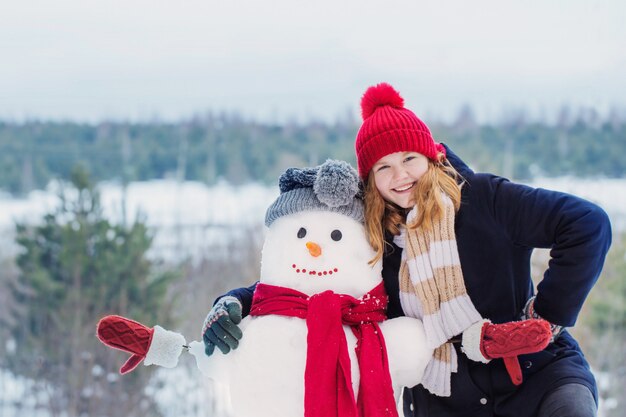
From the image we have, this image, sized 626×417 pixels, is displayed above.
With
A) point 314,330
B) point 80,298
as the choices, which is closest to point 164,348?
point 314,330

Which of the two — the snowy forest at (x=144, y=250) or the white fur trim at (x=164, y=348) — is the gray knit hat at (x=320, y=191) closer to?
the white fur trim at (x=164, y=348)

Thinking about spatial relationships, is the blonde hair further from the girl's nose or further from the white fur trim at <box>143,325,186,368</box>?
the white fur trim at <box>143,325,186,368</box>

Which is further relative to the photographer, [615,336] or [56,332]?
[56,332]

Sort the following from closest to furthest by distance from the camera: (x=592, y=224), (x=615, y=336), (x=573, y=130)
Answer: (x=592, y=224) < (x=615, y=336) < (x=573, y=130)

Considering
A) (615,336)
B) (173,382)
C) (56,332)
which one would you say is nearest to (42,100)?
(56,332)

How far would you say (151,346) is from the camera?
1.43m

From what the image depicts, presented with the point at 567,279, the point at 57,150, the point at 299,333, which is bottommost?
the point at 57,150

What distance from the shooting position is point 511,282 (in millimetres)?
1410

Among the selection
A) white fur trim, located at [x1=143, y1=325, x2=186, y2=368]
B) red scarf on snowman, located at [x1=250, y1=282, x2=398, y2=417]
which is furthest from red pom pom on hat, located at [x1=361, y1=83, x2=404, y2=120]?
white fur trim, located at [x1=143, y1=325, x2=186, y2=368]

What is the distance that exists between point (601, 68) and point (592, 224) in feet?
33.0

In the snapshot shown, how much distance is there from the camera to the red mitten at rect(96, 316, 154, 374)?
1394 mm

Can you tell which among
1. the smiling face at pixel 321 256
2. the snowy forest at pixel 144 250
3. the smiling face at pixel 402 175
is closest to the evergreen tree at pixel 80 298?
the snowy forest at pixel 144 250

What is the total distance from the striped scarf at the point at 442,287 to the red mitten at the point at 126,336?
55 cm

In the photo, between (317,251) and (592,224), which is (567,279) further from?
(317,251)
